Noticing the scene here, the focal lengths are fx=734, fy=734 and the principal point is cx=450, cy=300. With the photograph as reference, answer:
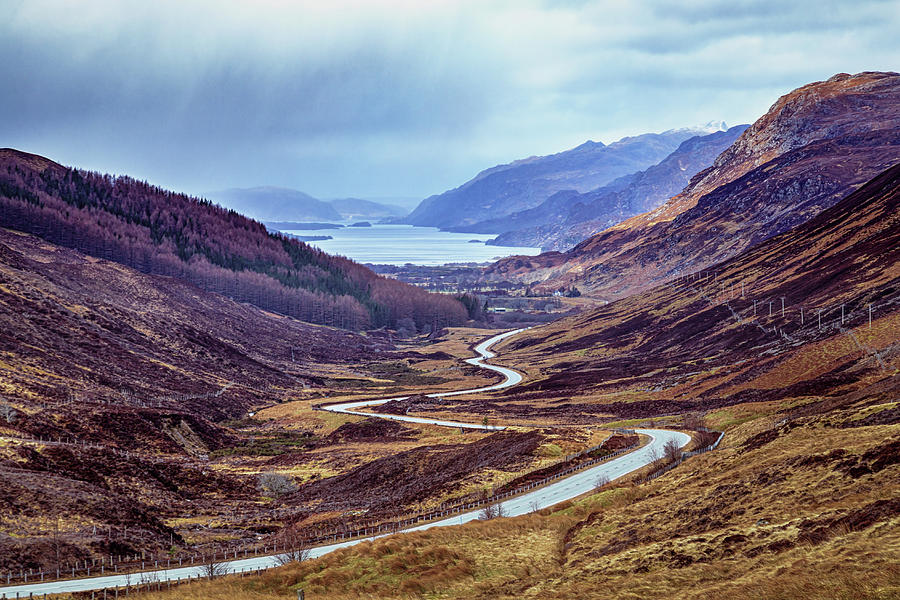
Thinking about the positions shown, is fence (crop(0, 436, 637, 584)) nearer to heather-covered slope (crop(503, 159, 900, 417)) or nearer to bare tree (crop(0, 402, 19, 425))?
heather-covered slope (crop(503, 159, 900, 417))

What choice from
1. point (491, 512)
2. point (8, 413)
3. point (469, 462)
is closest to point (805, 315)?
point (469, 462)

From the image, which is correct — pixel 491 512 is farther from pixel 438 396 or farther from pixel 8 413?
pixel 438 396

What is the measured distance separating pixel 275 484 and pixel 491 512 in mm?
35427

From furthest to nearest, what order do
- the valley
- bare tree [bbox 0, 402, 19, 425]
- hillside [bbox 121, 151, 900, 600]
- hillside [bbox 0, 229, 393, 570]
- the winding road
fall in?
bare tree [bbox 0, 402, 19, 425] → hillside [bbox 0, 229, 393, 570] → the winding road → the valley → hillside [bbox 121, 151, 900, 600]

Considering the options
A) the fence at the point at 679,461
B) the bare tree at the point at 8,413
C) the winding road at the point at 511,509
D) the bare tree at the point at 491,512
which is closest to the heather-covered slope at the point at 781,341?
the fence at the point at 679,461

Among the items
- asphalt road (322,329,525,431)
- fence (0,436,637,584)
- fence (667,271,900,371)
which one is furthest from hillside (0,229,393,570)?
fence (667,271,900,371)

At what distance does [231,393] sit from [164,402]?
2298cm

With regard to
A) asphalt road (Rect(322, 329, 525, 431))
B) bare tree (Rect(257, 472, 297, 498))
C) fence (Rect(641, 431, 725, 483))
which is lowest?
bare tree (Rect(257, 472, 297, 498))

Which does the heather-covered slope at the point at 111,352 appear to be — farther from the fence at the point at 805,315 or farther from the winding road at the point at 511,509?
the fence at the point at 805,315

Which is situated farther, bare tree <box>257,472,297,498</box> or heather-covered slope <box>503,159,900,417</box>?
heather-covered slope <box>503,159,900,417</box>

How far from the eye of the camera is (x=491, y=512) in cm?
5497

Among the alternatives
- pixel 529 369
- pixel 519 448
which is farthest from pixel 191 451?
pixel 529 369

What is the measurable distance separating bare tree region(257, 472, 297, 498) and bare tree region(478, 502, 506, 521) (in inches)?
1176

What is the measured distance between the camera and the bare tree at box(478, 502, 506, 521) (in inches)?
2130
